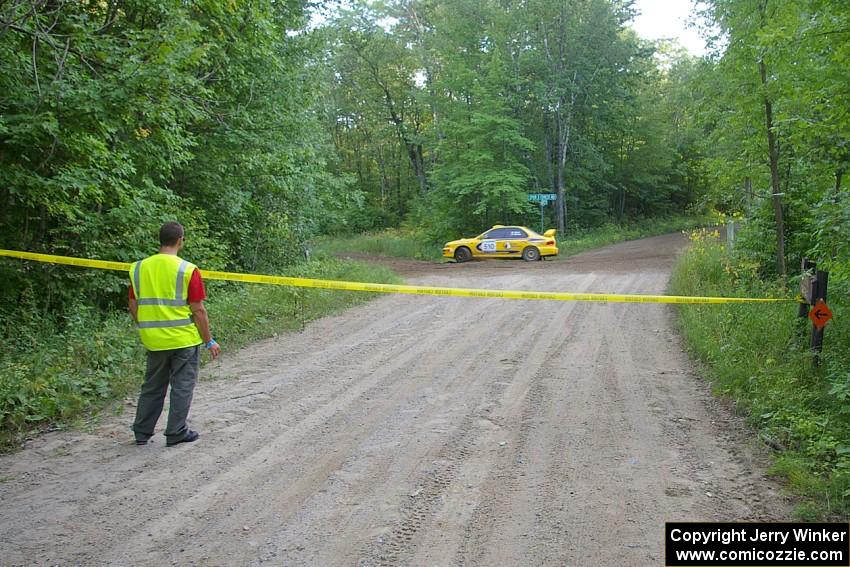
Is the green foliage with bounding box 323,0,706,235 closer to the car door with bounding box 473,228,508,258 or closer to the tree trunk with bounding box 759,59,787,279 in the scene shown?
the car door with bounding box 473,228,508,258

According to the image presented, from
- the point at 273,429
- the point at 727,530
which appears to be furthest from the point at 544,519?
the point at 273,429

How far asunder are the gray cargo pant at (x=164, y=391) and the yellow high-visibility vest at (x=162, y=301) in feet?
0.37

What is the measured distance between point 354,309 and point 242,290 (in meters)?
2.22

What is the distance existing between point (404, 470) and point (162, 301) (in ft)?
8.16

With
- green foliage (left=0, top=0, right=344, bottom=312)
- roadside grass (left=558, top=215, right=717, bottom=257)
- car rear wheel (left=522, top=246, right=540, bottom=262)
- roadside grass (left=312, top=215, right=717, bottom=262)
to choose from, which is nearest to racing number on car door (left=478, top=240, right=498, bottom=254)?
car rear wheel (left=522, top=246, right=540, bottom=262)

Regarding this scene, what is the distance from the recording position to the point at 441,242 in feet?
116

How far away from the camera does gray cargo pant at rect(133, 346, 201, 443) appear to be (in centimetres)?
544

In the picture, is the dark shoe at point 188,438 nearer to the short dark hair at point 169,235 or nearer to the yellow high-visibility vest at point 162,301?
the yellow high-visibility vest at point 162,301

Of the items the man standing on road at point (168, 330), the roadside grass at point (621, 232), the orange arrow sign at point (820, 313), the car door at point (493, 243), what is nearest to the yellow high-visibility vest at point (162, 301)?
the man standing on road at point (168, 330)

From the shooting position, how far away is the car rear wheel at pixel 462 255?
26.3m

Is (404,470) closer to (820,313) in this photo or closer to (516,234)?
(820,313)

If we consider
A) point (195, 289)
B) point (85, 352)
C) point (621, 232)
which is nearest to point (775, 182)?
point (195, 289)

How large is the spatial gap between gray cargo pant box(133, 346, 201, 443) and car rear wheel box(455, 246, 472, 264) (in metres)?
21.0

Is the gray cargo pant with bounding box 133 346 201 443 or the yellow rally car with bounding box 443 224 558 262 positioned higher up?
the yellow rally car with bounding box 443 224 558 262
